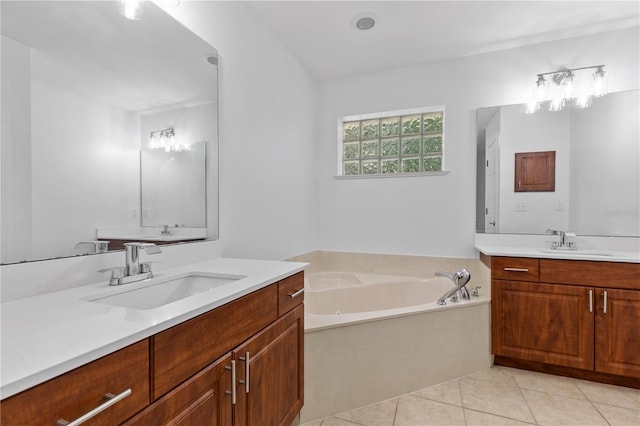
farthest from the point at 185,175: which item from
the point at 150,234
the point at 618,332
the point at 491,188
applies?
the point at 618,332

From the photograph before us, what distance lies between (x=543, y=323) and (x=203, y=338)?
223 centimetres

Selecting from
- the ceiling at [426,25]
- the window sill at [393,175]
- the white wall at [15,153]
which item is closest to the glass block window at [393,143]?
the window sill at [393,175]

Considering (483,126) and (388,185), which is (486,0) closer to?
(483,126)

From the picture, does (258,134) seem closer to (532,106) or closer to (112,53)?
(112,53)

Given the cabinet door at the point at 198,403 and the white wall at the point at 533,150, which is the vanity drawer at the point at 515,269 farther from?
the cabinet door at the point at 198,403

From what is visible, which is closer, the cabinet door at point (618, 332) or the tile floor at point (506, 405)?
the tile floor at point (506, 405)

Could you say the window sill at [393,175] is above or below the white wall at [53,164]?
above

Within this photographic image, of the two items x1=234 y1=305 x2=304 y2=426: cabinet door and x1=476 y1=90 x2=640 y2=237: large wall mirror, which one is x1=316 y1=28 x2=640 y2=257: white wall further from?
x1=234 y1=305 x2=304 y2=426: cabinet door

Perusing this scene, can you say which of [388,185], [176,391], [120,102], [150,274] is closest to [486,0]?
[388,185]

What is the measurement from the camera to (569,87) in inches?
95.8

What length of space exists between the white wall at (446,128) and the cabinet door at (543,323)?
0.63m

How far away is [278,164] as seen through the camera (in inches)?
97.0

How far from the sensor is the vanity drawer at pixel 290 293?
131cm

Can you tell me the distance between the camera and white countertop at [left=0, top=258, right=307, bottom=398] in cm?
52
